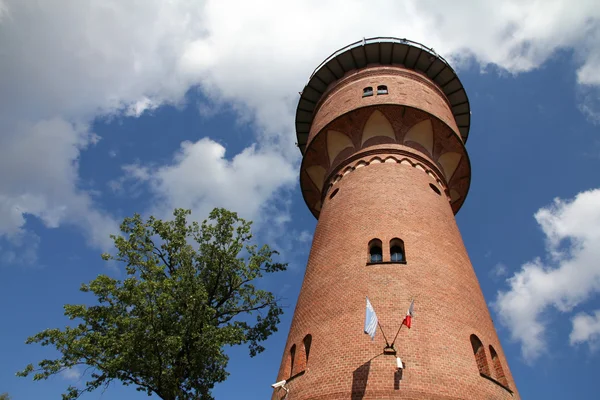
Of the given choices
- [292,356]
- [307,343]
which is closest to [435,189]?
[307,343]

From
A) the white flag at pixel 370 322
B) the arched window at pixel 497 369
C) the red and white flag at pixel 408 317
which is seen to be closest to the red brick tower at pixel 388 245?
the arched window at pixel 497 369

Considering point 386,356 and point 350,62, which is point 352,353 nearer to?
point 386,356

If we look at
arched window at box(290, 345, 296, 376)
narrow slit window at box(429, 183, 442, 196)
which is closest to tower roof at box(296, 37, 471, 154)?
narrow slit window at box(429, 183, 442, 196)

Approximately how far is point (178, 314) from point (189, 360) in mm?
1224

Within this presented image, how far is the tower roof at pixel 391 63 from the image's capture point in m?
19.2

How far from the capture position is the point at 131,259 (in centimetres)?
1370

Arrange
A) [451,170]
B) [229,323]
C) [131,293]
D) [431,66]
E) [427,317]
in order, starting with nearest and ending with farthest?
[427,317] → [131,293] → [229,323] → [451,170] → [431,66]

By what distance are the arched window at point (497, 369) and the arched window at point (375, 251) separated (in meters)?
3.40

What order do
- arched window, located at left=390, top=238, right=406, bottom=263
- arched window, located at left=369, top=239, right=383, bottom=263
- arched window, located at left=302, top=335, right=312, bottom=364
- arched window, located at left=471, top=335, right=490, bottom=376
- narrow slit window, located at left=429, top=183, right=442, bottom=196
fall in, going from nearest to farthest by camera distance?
arched window, located at left=471, top=335, right=490, bottom=376
arched window, located at left=302, top=335, right=312, bottom=364
arched window, located at left=390, top=238, right=406, bottom=263
arched window, located at left=369, top=239, right=383, bottom=263
narrow slit window, located at left=429, top=183, right=442, bottom=196

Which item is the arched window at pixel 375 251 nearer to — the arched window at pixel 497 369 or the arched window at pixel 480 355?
the arched window at pixel 480 355

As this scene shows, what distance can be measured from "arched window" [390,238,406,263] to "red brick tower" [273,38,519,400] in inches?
1.5

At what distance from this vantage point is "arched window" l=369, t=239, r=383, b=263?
12480 millimetres

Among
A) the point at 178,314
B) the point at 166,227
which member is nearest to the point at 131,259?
the point at 166,227

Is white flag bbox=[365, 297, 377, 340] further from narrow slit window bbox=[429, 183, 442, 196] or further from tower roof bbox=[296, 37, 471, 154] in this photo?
tower roof bbox=[296, 37, 471, 154]
